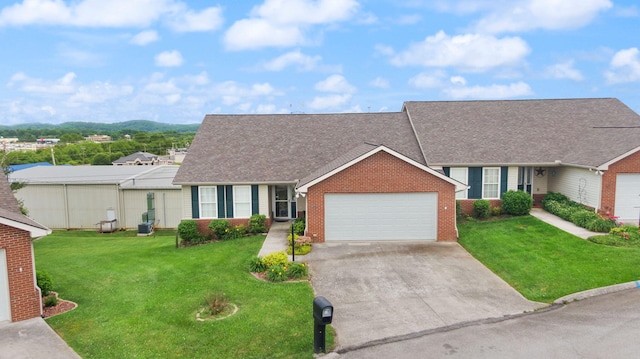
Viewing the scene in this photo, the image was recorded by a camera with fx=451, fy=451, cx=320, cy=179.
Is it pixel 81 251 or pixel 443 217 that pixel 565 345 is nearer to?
pixel 443 217

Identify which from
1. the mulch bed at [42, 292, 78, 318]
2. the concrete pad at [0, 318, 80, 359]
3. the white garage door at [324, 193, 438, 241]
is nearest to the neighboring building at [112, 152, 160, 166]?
the white garage door at [324, 193, 438, 241]

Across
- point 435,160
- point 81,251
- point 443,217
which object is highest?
point 435,160

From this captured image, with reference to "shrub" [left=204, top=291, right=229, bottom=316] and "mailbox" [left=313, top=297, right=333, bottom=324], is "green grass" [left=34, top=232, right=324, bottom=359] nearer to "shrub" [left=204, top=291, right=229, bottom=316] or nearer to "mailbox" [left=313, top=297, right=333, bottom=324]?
"shrub" [left=204, top=291, right=229, bottom=316]

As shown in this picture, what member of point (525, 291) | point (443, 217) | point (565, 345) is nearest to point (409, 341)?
point (565, 345)

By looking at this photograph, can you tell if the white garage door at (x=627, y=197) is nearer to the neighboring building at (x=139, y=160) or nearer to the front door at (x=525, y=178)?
the front door at (x=525, y=178)

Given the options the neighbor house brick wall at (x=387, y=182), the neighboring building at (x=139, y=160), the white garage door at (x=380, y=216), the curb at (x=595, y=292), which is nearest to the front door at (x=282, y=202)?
the neighbor house brick wall at (x=387, y=182)

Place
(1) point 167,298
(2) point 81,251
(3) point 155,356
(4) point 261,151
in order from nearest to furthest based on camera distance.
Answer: (3) point 155,356 → (1) point 167,298 → (2) point 81,251 → (4) point 261,151
